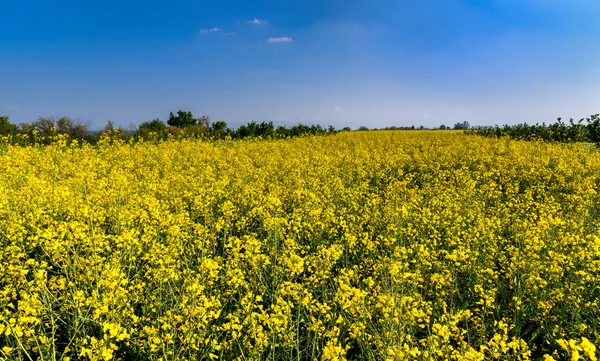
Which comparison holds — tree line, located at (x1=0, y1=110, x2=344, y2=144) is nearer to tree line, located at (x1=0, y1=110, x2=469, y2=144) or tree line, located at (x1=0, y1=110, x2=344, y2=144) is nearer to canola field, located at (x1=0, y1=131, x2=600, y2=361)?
tree line, located at (x1=0, y1=110, x2=469, y2=144)

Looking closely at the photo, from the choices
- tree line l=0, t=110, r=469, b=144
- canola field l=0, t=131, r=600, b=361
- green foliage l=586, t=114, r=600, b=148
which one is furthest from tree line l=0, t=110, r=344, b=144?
green foliage l=586, t=114, r=600, b=148

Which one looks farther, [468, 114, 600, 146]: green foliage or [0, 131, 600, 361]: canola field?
[468, 114, 600, 146]: green foliage

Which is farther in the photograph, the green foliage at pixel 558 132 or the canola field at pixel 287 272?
the green foliage at pixel 558 132

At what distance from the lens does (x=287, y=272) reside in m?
3.87

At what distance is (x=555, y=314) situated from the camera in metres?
3.65

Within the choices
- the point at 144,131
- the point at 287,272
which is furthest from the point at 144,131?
the point at 287,272

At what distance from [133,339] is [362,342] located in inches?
77.5

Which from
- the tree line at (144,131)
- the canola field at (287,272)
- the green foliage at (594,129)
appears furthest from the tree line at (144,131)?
the green foliage at (594,129)

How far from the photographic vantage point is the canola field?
279 centimetres

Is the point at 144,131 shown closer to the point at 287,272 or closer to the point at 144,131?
the point at 144,131

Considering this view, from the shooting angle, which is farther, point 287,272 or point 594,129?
point 594,129

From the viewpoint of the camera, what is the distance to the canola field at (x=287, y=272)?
9.15ft

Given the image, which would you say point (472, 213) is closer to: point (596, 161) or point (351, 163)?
point (351, 163)

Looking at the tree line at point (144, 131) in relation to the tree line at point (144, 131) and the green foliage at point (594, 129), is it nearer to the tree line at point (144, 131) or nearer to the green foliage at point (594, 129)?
the tree line at point (144, 131)
